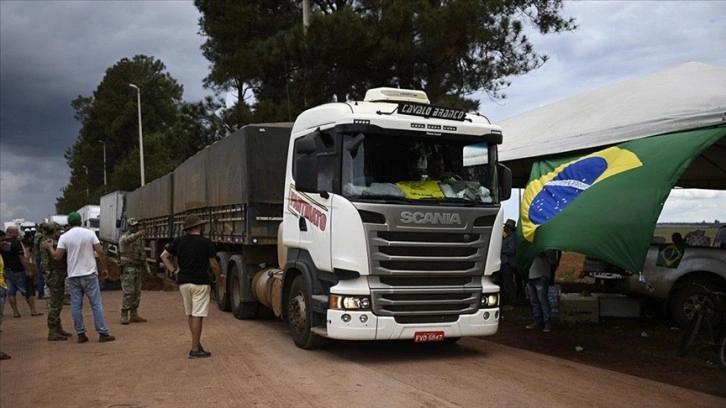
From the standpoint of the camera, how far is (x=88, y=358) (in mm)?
8562

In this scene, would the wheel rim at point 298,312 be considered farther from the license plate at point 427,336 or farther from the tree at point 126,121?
the tree at point 126,121

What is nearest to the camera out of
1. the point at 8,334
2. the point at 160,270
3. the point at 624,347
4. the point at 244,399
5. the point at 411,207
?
the point at 244,399

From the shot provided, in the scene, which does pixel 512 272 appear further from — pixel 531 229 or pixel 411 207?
pixel 411 207

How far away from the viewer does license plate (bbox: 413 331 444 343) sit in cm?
763

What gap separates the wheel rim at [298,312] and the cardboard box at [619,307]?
18.1 ft

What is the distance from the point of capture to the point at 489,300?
805cm

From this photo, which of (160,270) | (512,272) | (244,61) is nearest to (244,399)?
(512,272)

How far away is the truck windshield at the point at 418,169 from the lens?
7.65 meters

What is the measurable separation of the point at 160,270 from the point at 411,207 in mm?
19199

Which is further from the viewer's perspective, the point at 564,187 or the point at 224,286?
the point at 224,286

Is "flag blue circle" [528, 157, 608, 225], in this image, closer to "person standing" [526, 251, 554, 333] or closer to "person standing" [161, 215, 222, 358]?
"person standing" [526, 251, 554, 333]

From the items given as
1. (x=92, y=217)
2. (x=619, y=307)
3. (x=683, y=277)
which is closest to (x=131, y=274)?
(x=619, y=307)

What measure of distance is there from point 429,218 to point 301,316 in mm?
2234

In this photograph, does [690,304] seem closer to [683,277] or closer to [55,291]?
[683,277]
